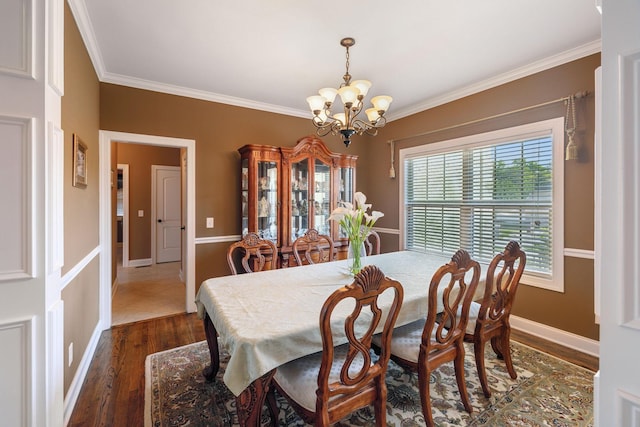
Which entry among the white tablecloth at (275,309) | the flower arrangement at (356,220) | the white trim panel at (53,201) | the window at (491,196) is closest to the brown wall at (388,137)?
the window at (491,196)

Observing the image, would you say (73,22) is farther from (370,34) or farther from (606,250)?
(606,250)

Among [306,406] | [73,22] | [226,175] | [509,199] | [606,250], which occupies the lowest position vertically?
[306,406]

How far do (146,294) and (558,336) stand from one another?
4.98m

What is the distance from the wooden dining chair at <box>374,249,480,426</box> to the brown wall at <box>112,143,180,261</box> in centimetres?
604

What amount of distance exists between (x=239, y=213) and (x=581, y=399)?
3.56 metres

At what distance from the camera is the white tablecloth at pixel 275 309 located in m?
1.24

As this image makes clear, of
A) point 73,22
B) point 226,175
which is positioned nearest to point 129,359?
point 226,175

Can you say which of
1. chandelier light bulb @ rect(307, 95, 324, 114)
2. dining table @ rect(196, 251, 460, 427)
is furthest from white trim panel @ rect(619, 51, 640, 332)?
chandelier light bulb @ rect(307, 95, 324, 114)

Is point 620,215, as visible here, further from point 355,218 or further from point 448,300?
point 355,218

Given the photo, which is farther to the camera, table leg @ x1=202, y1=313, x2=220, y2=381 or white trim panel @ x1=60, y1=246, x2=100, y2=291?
table leg @ x1=202, y1=313, x2=220, y2=381

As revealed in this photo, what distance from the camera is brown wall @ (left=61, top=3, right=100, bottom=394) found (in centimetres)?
186

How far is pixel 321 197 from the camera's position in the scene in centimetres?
400

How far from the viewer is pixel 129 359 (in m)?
2.43

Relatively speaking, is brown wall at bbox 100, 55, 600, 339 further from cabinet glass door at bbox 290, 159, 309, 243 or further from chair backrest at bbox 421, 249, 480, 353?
chair backrest at bbox 421, 249, 480, 353
